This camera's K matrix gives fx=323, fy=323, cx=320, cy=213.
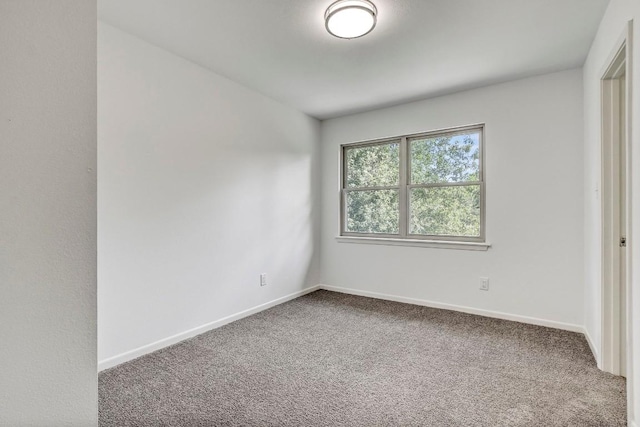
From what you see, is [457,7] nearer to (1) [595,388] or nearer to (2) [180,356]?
(1) [595,388]

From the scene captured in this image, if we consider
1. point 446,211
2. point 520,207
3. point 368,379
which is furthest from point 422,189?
point 368,379

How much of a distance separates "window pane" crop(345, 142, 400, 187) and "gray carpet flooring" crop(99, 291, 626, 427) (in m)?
1.83

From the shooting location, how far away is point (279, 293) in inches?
151

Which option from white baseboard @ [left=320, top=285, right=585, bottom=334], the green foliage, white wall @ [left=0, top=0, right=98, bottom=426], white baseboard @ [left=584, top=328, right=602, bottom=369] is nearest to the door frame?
white baseboard @ [left=584, top=328, right=602, bottom=369]

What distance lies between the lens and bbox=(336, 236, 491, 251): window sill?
11.2ft

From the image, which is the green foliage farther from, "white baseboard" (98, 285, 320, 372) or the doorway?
"white baseboard" (98, 285, 320, 372)

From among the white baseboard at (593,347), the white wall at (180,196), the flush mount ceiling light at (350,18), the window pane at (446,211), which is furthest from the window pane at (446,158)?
the flush mount ceiling light at (350,18)

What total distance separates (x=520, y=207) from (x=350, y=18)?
2.41 metres

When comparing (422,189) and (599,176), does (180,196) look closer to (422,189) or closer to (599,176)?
(422,189)

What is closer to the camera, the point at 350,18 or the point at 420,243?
the point at 350,18

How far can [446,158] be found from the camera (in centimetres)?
368

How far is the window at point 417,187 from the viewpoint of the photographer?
3.53 meters

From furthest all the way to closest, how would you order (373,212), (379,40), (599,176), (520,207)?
(373,212)
(520,207)
(379,40)
(599,176)

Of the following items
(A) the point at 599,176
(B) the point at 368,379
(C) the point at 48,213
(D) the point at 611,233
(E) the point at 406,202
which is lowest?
(B) the point at 368,379
